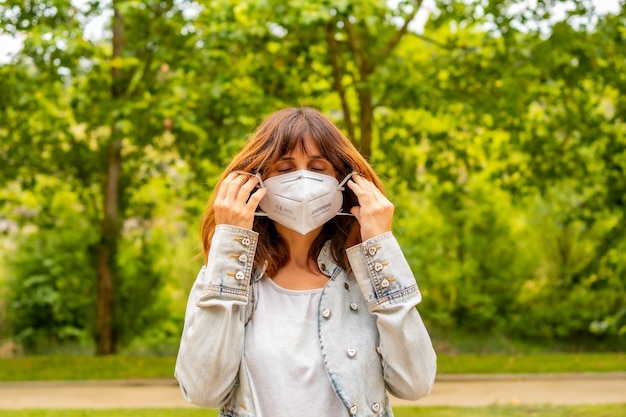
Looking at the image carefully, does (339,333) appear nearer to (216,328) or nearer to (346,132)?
(216,328)

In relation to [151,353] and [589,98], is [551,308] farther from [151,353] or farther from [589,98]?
[151,353]

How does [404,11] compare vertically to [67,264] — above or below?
above

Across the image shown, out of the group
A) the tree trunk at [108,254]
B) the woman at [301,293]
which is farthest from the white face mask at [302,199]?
the tree trunk at [108,254]

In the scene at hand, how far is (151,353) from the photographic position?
14766mm

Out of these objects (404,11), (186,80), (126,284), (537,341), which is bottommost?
(537,341)

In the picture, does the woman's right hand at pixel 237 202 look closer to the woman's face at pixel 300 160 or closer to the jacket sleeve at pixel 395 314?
the woman's face at pixel 300 160

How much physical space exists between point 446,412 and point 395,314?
6366 mm

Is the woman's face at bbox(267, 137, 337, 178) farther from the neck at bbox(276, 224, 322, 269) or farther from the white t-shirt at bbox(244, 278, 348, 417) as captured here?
the white t-shirt at bbox(244, 278, 348, 417)

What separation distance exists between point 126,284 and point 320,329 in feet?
45.1

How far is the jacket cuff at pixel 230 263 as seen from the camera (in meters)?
2.30

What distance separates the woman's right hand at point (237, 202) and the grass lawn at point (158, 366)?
376 inches

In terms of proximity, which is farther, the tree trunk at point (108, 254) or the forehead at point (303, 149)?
the tree trunk at point (108, 254)

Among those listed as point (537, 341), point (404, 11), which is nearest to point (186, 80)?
point (404, 11)

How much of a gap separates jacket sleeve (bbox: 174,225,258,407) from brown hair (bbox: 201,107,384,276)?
0.42 feet
